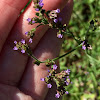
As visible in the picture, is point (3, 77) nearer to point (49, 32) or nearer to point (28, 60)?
point (28, 60)

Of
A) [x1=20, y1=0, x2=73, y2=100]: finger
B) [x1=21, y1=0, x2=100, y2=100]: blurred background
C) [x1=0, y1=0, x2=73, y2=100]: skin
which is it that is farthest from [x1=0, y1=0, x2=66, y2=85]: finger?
[x1=21, y1=0, x2=100, y2=100]: blurred background

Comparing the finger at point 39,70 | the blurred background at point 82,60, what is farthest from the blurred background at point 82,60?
the finger at point 39,70

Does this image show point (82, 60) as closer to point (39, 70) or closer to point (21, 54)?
point (39, 70)

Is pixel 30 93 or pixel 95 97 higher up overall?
pixel 30 93

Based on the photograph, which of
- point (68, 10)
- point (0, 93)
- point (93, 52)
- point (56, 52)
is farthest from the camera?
point (93, 52)

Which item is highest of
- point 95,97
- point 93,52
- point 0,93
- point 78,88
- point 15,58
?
point 15,58

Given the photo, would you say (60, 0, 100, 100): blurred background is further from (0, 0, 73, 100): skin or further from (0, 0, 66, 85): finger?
(0, 0, 66, 85): finger

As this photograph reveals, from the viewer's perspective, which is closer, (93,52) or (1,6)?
(1,6)

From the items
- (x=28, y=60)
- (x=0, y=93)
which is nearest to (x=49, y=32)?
(x=28, y=60)
